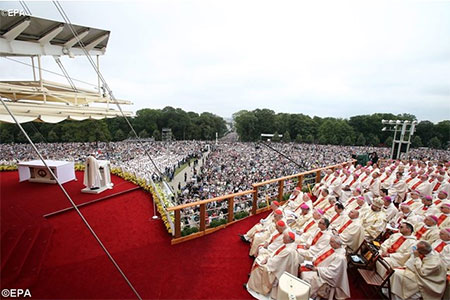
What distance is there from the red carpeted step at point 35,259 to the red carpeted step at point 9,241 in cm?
35

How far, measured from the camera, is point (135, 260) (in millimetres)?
4652

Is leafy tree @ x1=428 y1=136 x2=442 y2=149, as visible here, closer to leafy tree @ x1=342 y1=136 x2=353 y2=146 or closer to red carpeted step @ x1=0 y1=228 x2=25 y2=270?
leafy tree @ x1=342 y1=136 x2=353 y2=146

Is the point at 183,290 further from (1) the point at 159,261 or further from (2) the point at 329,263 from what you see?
(2) the point at 329,263

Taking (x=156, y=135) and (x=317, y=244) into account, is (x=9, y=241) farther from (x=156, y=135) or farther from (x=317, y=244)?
(x=156, y=135)

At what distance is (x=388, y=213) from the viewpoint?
20.0ft

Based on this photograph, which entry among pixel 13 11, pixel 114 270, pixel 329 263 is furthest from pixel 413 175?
pixel 13 11

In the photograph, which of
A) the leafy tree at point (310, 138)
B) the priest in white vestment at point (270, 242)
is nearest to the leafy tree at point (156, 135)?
the leafy tree at point (310, 138)

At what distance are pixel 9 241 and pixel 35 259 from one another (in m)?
0.68

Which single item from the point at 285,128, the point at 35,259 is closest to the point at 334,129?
the point at 285,128

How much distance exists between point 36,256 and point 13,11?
19.5 feet

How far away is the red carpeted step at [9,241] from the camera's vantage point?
4102 mm

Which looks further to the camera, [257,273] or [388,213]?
[388,213]

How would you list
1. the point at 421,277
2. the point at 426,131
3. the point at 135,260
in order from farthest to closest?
the point at 426,131 < the point at 135,260 < the point at 421,277

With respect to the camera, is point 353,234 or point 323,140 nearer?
point 353,234
